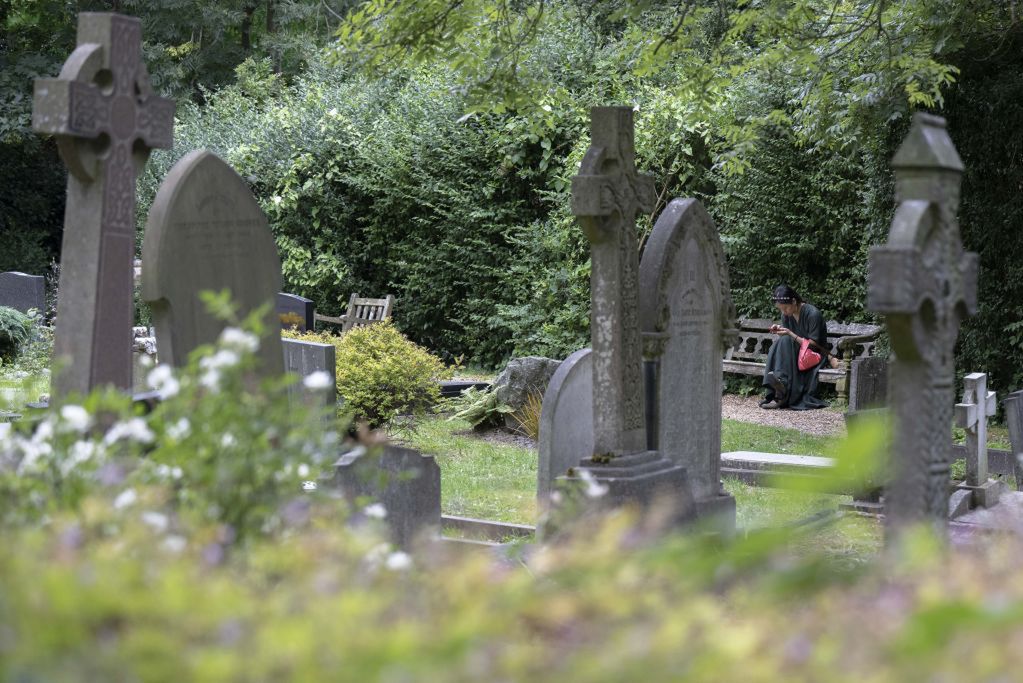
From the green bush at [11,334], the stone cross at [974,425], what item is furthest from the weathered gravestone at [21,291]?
the stone cross at [974,425]

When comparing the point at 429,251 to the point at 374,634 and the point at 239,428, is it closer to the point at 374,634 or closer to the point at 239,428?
the point at 239,428

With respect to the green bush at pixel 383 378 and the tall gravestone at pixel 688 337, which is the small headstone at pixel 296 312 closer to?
the green bush at pixel 383 378

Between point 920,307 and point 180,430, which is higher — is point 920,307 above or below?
above

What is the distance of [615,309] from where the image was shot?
7.63 metres

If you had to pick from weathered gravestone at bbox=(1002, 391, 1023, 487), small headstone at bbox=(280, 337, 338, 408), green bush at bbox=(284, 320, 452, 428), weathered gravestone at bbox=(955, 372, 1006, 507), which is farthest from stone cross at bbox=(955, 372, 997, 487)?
green bush at bbox=(284, 320, 452, 428)

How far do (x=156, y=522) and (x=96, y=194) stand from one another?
4111 mm

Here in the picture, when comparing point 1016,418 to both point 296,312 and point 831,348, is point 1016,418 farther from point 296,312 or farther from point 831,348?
point 296,312

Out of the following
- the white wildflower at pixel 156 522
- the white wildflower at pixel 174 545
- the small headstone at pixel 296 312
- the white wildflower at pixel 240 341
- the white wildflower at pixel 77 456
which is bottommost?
the white wildflower at pixel 174 545

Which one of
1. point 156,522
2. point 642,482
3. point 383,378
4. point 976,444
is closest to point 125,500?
point 156,522

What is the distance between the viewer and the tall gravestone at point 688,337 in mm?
8125

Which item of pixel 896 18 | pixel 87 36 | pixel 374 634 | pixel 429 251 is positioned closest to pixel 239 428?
pixel 374 634

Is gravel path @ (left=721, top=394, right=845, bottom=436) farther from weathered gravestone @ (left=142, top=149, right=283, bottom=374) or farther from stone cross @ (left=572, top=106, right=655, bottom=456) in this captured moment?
weathered gravestone @ (left=142, top=149, right=283, bottom=374)

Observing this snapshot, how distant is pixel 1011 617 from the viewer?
6.60 feet

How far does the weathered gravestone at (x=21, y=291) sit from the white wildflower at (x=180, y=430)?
15885 mm
